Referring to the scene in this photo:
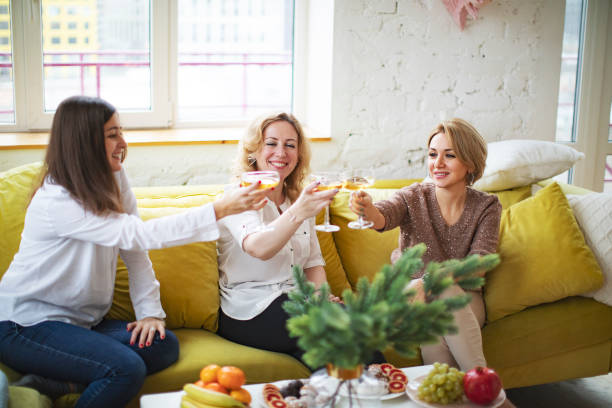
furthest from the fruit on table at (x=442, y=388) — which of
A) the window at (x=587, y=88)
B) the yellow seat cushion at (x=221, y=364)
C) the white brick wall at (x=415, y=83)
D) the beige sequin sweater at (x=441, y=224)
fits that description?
the window at (x=587, y=88)

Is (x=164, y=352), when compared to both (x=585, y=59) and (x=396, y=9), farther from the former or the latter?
(x=585, y=59)

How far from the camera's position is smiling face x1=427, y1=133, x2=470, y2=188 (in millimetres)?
2389

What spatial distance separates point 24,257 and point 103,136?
0.43 metres

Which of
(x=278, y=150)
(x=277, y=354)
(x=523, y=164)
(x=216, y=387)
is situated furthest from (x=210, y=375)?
(x=523, y=164)

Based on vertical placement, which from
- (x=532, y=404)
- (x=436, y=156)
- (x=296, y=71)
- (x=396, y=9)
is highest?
(x=396, y=9)

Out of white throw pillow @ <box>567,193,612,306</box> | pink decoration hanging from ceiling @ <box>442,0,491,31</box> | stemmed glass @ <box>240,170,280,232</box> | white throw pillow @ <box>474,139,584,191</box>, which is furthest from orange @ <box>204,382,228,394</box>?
pink decoration hanging from ceiling @ <box>442,0,491,31</box>

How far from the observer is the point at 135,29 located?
3.23m

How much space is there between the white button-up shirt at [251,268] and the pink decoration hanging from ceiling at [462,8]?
1.49 metres

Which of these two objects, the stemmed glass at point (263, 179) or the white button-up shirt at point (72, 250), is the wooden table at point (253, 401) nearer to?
the white button-up shirt at point (72, 250)

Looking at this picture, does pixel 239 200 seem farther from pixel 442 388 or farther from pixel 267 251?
pixel 442 388

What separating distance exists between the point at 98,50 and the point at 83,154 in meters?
1.54

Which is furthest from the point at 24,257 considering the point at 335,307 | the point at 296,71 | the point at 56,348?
the point at 296,71

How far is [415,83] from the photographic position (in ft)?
10.8

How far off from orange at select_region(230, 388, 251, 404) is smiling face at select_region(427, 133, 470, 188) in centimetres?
119
